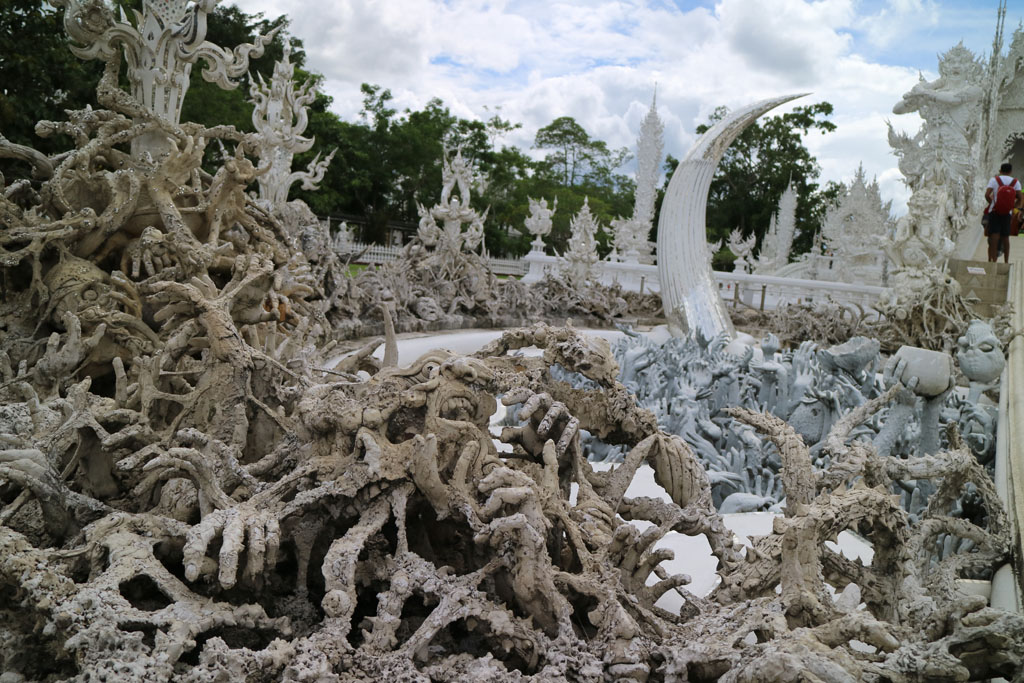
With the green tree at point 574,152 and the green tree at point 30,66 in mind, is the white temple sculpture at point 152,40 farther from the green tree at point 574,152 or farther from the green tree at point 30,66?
the green tree at point 574,152

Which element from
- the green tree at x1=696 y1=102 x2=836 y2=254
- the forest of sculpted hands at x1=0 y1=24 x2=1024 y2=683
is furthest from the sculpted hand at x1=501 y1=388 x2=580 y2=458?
the green tree at x1=696 y1=102 x2=836 y2=254

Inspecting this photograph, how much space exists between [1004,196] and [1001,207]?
0.28m

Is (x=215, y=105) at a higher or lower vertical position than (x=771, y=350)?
higher

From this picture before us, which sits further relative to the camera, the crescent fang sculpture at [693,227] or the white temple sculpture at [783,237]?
the white temple sculpture at [783,237]

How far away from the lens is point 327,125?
24266 mm

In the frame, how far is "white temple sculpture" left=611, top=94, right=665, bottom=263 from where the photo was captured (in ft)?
61.0

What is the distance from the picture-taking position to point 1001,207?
9367mm

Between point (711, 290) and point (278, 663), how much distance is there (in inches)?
369

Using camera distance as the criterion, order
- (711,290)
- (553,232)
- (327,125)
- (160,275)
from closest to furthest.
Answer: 1. (160,275)
2. (711,290)
3. (327,125)
4. (553,232)

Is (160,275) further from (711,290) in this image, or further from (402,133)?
(402,133)

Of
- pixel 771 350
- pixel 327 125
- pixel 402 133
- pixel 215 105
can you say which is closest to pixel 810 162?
pixel 402 133

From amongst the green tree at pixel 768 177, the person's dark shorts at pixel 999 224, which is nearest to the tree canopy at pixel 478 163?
the green tree at pixel 768 177

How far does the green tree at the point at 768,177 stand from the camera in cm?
3025

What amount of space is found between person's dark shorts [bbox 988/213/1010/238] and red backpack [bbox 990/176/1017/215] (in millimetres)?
119
